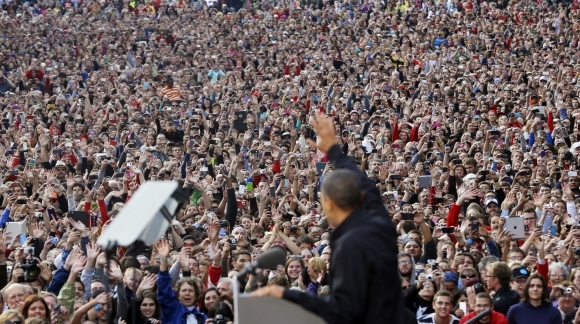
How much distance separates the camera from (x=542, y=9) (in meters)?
29.6

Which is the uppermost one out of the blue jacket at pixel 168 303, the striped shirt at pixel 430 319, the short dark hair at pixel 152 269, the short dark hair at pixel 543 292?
the short dark hair at pixel 543 292

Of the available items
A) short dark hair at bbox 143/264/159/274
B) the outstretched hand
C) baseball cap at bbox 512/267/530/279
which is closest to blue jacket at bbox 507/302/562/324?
baseball cap at bbox 512/267/530/279

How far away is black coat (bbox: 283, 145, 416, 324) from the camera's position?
211 inches

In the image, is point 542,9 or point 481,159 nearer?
point 481,159

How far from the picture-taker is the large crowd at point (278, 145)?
9367 mm

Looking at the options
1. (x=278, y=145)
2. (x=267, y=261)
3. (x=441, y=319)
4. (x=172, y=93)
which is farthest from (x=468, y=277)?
(x=172, y=93)

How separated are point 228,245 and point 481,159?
227 inches

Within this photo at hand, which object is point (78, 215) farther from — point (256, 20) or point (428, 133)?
point (256, 20)

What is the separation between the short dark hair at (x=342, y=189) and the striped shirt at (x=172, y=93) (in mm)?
19487

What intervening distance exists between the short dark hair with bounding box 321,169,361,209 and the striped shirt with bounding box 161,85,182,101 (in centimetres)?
1949

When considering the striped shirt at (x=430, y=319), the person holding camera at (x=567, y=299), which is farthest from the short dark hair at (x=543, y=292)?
the striped shirt at (x=430, y=319)

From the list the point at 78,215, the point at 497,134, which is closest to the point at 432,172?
the point at 497,134

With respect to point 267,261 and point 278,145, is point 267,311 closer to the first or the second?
point 267,261

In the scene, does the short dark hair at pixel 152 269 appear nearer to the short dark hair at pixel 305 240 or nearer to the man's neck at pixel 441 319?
the short dark hair at pixel 305 240
